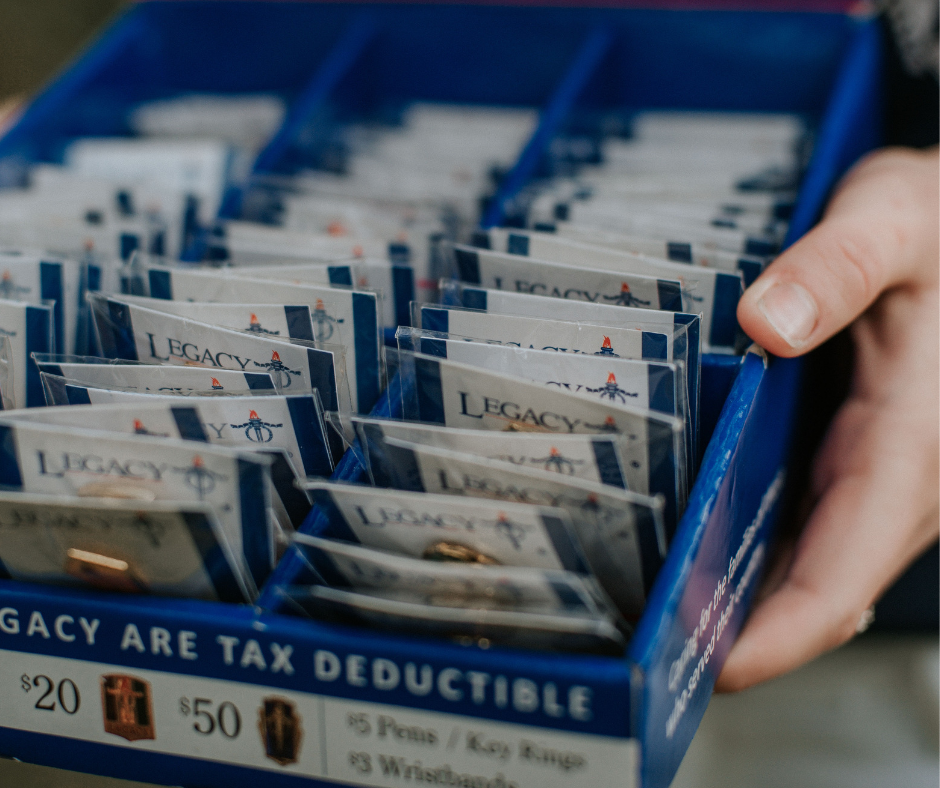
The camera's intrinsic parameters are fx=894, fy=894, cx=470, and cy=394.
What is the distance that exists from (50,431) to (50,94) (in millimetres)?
1017

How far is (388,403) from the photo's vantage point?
765 mm

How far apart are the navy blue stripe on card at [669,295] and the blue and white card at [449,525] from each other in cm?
30

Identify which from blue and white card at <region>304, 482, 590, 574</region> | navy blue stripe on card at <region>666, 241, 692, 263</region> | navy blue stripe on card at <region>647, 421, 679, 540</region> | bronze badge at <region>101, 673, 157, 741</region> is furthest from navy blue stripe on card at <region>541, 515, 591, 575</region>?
navy blue stripe on card at <region>666, 241, 692, 263</region>

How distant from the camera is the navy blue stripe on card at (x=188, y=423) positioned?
671mm

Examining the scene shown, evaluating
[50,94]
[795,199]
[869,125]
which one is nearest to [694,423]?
[795,199]

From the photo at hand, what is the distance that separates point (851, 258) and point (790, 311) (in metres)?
0.17

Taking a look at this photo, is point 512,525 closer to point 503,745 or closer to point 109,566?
point 503,745

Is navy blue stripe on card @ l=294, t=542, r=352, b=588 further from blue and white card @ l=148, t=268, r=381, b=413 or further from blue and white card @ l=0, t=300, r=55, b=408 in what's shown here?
blue and white card @ l=0, t=300, r=55, b=408

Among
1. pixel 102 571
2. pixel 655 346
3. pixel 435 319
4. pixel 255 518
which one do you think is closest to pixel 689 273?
pixel 655 346

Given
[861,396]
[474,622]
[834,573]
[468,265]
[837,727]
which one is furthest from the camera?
[837,727]

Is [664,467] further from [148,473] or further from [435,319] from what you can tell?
[148,473]

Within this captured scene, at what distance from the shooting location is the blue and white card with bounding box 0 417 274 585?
0.62 metres

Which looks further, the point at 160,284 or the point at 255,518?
the point at 160,284

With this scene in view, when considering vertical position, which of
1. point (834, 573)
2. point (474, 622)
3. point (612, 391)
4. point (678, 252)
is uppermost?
point (678, 252)
